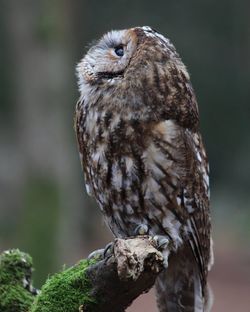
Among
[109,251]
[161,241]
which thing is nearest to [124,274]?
[109,251]

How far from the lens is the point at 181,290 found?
496 cm

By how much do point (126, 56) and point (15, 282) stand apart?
4.31 feet

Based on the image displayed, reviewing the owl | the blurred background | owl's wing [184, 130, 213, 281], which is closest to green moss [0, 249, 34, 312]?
the owl

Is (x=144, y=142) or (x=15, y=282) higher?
(x=144, y=142)

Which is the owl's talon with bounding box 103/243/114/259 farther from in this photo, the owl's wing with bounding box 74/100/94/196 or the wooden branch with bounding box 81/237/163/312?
the owl's wing with bounding box 74/100/94/196

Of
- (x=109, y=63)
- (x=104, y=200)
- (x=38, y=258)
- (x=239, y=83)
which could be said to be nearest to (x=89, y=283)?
(x=104, y=200)

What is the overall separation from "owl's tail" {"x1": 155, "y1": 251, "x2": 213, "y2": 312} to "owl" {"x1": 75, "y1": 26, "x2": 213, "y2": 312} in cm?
12

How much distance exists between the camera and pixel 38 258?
1095cm

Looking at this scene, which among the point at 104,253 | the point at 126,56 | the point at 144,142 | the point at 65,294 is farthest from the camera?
the point at 126,56

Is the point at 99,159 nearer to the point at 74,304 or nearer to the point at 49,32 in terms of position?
the point at 74,304

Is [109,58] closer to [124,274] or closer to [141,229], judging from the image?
[141,229]

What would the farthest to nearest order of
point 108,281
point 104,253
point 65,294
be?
point 104,253 < point 65,294 < point 108,281

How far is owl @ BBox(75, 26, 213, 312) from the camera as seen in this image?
4488 mm

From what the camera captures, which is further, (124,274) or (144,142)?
(144,142)
